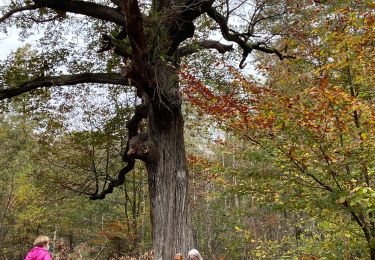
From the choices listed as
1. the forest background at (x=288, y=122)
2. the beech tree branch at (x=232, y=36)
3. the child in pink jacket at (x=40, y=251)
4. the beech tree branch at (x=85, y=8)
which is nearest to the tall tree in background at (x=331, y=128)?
the forest background at (x=288, y=122)

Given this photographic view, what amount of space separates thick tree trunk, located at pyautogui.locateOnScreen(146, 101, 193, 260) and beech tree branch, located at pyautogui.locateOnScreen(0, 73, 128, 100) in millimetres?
1045

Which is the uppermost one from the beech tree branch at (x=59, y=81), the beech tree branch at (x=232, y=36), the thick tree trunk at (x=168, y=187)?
the beech tree branch at (x=232, y=36)

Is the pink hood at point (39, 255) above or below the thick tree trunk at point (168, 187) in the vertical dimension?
below

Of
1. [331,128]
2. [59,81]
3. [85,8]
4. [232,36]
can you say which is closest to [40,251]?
[59,81]

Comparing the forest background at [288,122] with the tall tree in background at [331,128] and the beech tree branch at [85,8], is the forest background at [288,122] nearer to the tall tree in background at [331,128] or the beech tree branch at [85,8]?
the tall tree in background at [331,128]

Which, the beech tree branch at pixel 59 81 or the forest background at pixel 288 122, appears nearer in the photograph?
the forest background at pixel 288 122

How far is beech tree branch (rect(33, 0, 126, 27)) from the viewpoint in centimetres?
658

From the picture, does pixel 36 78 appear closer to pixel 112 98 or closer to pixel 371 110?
pixel 112 98

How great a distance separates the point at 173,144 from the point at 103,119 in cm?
497

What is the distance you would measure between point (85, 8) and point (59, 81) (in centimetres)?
148

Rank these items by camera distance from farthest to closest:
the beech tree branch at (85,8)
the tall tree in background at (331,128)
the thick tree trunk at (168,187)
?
the beech tree branch at (85,8)
the thick tree trunk at (168,187)
the tall tree in background at (331,128)

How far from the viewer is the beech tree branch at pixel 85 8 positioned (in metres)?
6.58

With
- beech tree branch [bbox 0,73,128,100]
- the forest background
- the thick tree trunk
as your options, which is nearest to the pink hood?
the thick tree trunk

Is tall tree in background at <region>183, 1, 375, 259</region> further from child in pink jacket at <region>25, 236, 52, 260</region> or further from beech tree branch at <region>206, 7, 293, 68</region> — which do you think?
child in pink jacket at <region>25, 236, 52, 260</region>
